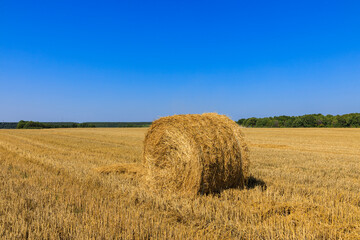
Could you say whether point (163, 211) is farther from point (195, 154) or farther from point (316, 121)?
point (316, 121)

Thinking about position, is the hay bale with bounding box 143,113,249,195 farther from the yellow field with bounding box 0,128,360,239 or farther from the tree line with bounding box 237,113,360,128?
the tree line with bounding box 237,113,360,128

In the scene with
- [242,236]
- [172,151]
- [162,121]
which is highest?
[162,121]

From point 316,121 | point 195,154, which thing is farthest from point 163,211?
point 316,121

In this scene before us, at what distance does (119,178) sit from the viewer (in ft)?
20.0

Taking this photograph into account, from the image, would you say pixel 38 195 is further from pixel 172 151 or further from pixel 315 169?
pixel 315 169

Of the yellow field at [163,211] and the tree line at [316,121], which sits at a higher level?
the tree line at [316,121]

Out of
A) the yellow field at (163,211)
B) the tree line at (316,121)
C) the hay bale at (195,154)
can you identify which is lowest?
the yellow field at (163,211)

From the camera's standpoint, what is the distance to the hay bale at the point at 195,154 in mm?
4922

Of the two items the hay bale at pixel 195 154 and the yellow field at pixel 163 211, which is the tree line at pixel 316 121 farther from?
the yellow field at pixel 163 211

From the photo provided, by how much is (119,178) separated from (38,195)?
1.93m

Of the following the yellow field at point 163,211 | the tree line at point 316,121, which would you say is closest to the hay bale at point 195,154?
the yellow field at point 163,211

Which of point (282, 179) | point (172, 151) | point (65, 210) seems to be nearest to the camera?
point (65, 210)

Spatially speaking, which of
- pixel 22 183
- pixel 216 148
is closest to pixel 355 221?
pixel 216 148

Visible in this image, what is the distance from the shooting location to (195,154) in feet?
16.2
